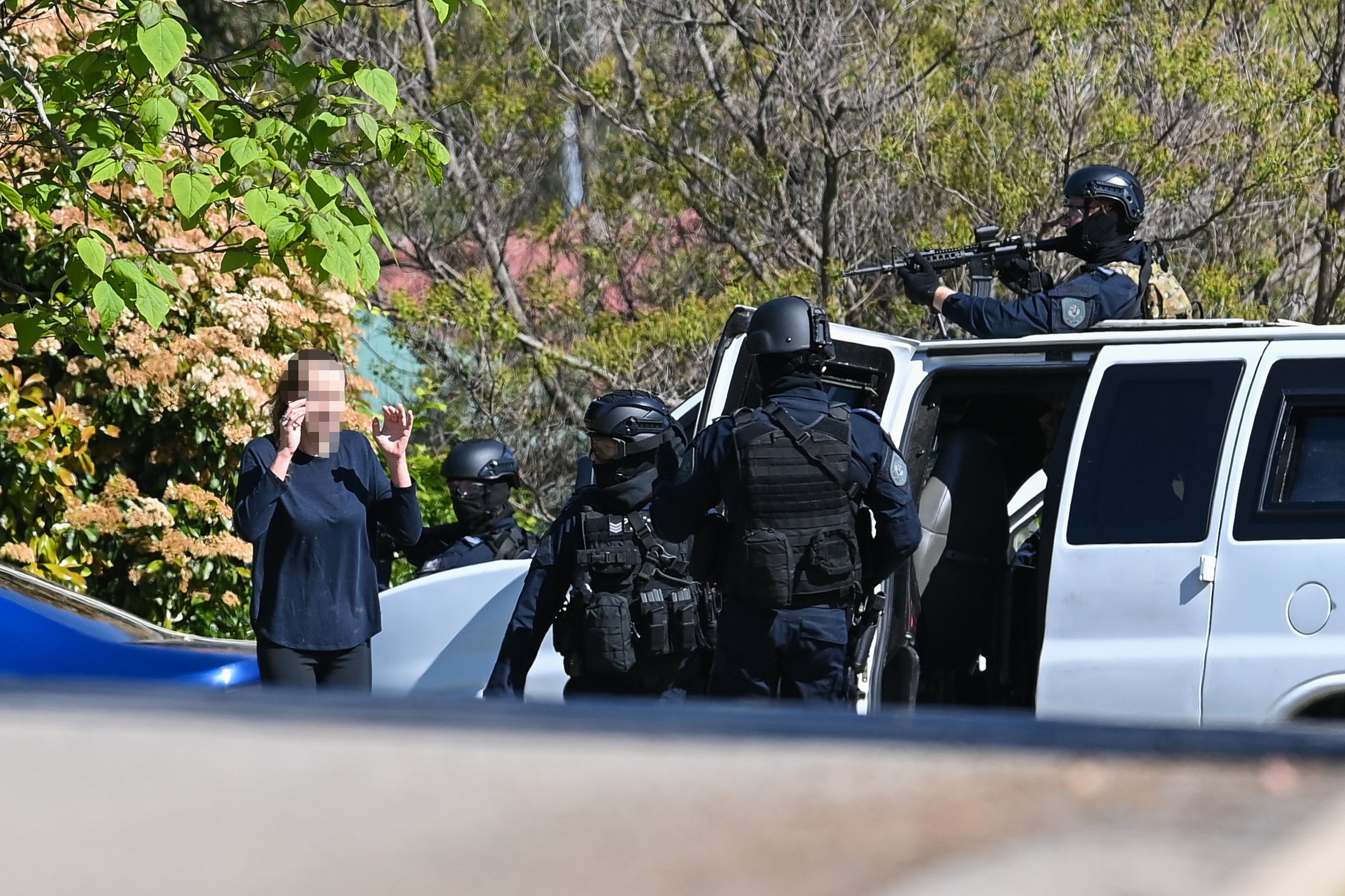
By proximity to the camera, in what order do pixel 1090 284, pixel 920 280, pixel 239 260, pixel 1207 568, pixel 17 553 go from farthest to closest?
pixel 17 553 → pixel 920 280 → pixel 1090 284 → pixel 239 260 → pixel 1207 568

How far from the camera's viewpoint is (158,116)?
14.4ft

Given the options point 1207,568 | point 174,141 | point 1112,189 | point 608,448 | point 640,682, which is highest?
point 174,141

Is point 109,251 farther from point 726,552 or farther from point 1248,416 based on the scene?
point 1248,416

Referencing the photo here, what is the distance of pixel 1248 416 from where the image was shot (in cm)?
410

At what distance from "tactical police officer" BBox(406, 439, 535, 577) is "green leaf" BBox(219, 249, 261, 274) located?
6.72ft

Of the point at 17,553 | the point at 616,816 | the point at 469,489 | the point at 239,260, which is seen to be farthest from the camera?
the point at 17,553

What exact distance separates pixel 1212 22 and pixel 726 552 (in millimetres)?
6653

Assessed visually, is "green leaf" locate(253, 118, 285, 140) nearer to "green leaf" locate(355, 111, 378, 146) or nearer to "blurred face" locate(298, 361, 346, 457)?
"green leaf" locate(355, 111, 378, 146)

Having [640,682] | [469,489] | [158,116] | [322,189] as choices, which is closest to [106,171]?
[158,116]

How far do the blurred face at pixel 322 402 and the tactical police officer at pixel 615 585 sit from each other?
755 mm

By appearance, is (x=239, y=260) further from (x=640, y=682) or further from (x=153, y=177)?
(x=640, y=682)

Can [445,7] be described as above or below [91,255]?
above

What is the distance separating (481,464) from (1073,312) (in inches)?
119

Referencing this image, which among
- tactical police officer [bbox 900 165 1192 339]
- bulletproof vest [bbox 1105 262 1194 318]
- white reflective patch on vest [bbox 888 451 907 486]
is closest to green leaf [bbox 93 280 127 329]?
white reflective patch on vest [bbox 888 451 907 486]
